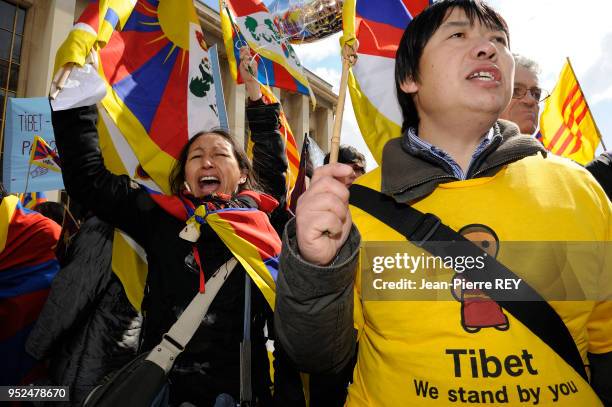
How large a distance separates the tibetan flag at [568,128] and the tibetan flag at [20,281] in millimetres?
4085

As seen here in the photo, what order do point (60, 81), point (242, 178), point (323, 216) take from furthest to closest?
point (242, 178) → point (60, 81) → point (323, 216)

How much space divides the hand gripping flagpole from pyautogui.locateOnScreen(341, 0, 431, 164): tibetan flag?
2.67ft

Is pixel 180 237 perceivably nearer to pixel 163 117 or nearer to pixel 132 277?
pixel 132 277

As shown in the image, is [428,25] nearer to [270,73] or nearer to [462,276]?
[462,276]

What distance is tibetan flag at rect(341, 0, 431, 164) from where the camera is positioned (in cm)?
193

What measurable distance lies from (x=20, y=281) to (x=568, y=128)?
14.8 ft

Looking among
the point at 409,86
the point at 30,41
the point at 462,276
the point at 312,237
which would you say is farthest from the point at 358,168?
the point at 30,41

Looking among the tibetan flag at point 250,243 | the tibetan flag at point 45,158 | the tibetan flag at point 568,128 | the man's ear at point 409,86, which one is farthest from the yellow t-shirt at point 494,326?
the tibetan flag at point 45,158

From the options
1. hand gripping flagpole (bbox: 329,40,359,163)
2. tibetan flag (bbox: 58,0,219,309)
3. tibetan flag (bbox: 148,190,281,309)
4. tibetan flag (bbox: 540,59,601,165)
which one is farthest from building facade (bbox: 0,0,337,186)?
hand gripping flagpole (bbox: 329,40,359,163)

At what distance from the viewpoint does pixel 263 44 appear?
112 inches

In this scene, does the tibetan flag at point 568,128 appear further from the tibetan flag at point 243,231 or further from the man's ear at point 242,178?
the tibetan flag at point 243,231

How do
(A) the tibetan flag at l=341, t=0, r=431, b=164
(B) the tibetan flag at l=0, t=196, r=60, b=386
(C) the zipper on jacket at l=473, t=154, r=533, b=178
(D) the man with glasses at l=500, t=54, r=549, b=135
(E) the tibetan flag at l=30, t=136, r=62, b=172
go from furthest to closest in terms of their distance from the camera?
(E) the tibetan flag at l=30, t=136, r=62, b=172
(D) the man with glasses at l=500, t=54, r=549, b=135
(B) the tibetan flag at l=0, t=196, r=60, b=386
(A) the tibetan flag at l=341, t=0, r=431, b=164
(C) the zipper on jacket at l=473, t=154, r=533, b=178

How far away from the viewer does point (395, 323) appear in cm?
95

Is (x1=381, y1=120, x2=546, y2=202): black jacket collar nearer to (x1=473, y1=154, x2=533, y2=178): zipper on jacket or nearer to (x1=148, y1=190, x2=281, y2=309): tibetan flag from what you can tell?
(x1=473, y1=154, x2=533, y2=178): zipper on jacket
